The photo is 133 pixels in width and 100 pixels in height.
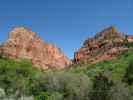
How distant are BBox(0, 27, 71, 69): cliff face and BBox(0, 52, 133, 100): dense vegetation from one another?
52203 millimetres

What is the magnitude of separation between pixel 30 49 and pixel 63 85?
6370 centimetres

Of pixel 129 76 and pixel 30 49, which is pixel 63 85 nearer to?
pixel 129 76

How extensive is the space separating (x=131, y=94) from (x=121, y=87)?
38.1 inches

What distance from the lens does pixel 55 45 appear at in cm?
11756

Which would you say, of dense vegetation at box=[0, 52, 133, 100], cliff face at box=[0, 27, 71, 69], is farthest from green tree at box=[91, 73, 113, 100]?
cliff face at box=[0, 27, 71, 69]

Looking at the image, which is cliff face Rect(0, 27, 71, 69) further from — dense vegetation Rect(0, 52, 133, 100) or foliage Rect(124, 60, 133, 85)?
foliage Rect(124, 60, 133, 85)

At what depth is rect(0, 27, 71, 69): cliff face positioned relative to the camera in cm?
9600

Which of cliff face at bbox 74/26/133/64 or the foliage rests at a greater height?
cliff face at bbox 74/26/133/64

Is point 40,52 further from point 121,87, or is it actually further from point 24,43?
point 121,87

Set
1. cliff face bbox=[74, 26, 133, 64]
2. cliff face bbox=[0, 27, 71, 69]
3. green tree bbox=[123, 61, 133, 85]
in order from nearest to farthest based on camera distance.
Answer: green tree bbox=[123, 61, 133, 85]
cliff face bbox=[74, 26, 133, 64]
cliff face bbox=[0, 27, 71, 69]

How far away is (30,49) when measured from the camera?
335 ft

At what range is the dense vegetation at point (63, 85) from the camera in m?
25.2

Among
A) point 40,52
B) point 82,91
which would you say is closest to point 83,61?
point 40,52

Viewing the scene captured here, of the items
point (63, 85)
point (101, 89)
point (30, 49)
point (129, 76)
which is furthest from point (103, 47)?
point (101, 89)
